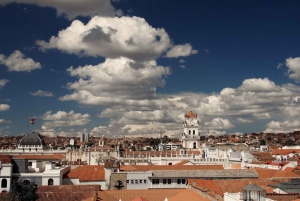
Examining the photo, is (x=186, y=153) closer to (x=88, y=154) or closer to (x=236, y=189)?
(x=88, y=154)

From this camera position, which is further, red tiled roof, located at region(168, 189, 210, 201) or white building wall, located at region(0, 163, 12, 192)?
white building wall, located at region(0, 163, 12, 192)

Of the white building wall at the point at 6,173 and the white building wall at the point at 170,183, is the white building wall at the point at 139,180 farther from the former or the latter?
the white building wall at the point at 6,173

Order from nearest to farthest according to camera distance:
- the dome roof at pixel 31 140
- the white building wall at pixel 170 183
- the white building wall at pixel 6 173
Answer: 1. the white building wall at pixel 6 173
2. the white building wall at pixel 170 183
3. the dome roof at pixel 31 140

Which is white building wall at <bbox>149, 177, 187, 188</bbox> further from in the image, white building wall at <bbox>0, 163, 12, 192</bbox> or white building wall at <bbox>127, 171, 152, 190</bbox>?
white building wall at <bbox>0, 163, 12, 192</bbox>


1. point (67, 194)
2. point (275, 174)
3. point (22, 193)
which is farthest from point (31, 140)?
point (22, 193)

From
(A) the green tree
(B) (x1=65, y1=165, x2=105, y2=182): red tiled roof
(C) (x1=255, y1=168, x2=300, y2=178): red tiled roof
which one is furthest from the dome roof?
(A) the green tree

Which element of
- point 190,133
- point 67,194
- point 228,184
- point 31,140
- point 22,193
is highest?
point 190,133

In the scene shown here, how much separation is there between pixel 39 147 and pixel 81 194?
215 ft

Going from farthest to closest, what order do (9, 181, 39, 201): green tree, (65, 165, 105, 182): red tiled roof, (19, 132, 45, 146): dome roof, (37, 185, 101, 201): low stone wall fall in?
(19, 132, 45, 146): dome roof → (65, 165, 105, 182): red tiled roof → (37, 185, 101, 201): low stone wall → (9, 181, 39, 201): green tree

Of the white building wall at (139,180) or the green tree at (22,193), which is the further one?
the white building wall at (139,180)

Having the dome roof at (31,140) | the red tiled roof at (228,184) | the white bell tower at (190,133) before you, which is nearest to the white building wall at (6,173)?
the red tiled roof at (228,184)

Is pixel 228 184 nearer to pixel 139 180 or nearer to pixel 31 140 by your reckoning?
pixel 139 180

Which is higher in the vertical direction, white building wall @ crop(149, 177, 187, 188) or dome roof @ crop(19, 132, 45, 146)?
dome roof @ crop(19, 132, 45, 146)

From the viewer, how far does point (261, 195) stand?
990 inches
